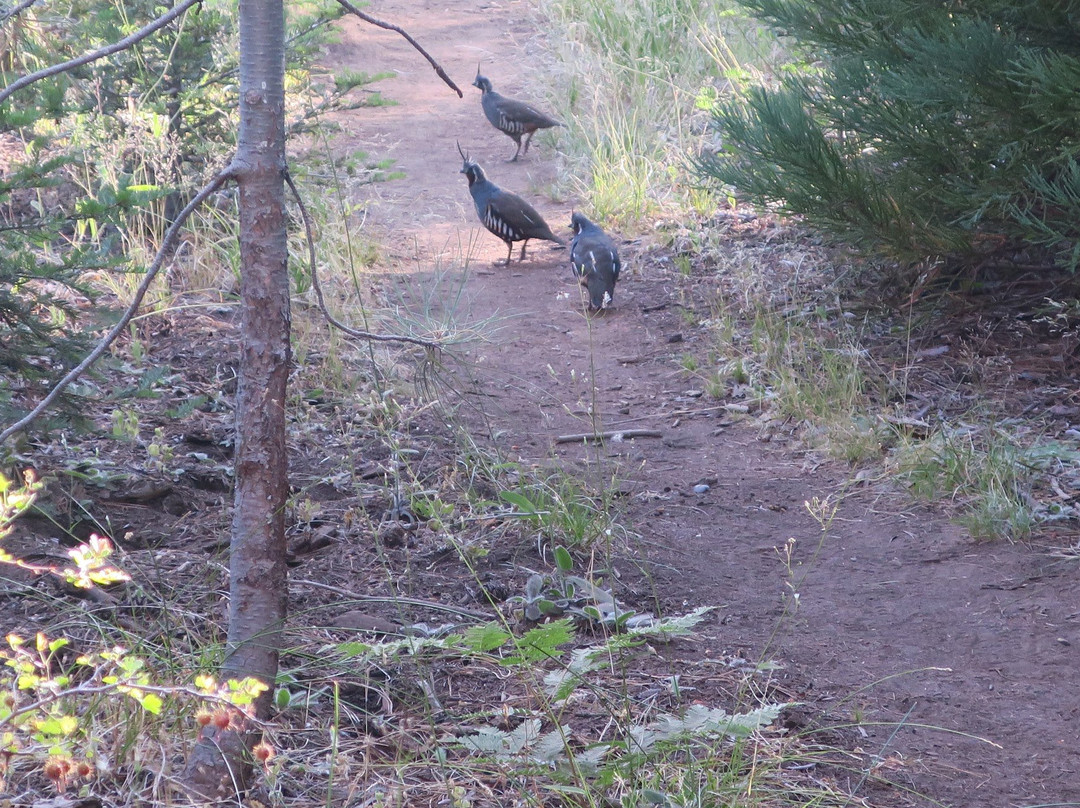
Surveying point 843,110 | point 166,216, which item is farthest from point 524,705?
point 166,216

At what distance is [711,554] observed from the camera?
383 cm

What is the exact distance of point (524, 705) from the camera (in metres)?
2.65

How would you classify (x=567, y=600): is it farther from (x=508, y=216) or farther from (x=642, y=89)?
(x=642, y=89)

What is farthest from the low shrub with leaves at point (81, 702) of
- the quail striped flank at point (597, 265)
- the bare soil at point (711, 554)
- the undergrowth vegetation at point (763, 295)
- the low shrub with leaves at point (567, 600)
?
the quail striped flank at point (597, 265)

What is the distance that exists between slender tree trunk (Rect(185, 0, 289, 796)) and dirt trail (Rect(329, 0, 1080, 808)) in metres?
1.22

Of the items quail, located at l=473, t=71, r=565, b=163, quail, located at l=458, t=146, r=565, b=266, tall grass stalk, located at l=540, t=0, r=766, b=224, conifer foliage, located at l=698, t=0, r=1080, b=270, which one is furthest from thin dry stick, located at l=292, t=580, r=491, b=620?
quail, located at l=473, t=71, r=565, b=163

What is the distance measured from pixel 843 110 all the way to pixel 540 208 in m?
4.06

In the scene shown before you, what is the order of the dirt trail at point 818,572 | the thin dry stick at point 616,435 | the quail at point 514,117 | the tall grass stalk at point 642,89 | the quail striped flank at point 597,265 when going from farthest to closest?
the quail at point 514,117, the tall grass stalk at point 642,89, the quail striped flank at point 597,265, the thin dry stick at point 616,435, the dirt trail at point 818,572

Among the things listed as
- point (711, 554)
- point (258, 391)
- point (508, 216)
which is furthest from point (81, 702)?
point (508, 216)

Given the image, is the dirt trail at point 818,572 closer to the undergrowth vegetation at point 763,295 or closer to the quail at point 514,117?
the undergrowth vegetation at point 763,295

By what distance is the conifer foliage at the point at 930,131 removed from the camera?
4.43 meters

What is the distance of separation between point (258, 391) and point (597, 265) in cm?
478

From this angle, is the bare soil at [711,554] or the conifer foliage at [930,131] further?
the conifer foliage at [930,131]

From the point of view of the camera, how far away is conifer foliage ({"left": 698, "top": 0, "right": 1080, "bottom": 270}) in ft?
14.5
